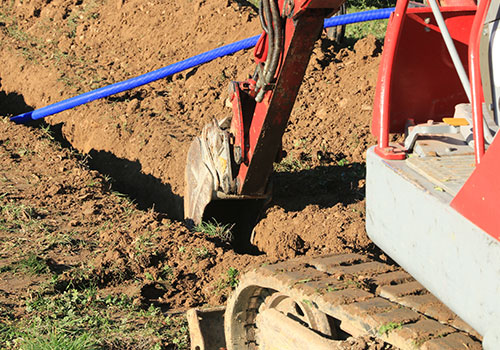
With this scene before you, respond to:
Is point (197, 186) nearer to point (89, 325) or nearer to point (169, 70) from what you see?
point (89, 325)

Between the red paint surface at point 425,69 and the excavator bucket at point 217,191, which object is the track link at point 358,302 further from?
Result: the excavator bucket at point 217,191

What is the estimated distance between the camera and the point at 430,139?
293cm

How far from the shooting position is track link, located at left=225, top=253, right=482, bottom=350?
95.6 inches

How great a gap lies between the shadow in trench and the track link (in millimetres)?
3076

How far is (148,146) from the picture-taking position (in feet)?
24.4

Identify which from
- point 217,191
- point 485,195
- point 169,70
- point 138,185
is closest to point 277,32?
point 217,191

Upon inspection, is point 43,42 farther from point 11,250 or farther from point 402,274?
point 402,274

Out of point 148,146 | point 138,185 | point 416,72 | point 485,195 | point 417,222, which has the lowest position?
point 138,185

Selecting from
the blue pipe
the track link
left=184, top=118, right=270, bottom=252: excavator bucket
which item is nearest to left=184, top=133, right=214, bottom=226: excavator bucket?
left=184, top=118, right=270, bottom=252: excavator bucket

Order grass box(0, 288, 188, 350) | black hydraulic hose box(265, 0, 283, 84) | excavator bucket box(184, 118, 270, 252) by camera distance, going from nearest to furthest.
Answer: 1. grass box(0, 288, 188, 350)
2. black hydraulic hose box(265, 0, 283, 84)
3. excavator bucket box(184, 118, 270, 252)

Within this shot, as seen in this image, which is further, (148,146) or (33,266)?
(148,146)

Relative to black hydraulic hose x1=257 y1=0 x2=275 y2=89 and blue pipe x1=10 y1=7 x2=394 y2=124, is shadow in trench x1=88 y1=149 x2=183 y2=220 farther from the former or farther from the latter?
black hydraulic hose x1=257 y1=0 x2=275 y2=89

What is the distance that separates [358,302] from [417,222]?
0.45 metres

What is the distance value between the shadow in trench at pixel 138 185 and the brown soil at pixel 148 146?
0.02 metres
